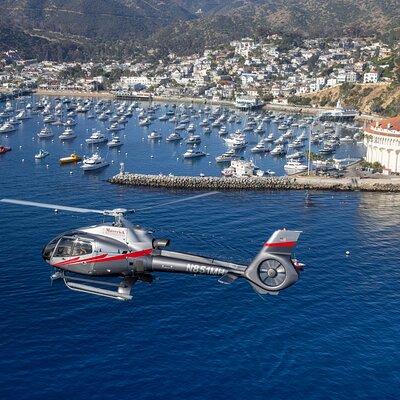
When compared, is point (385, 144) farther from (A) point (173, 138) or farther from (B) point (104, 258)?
(B) point (104, 258)

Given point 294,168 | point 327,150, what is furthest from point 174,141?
point 294,168

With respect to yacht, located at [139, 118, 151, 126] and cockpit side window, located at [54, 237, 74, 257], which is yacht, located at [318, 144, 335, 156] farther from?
cockpit side window, located at [54, 237, 74, 257]

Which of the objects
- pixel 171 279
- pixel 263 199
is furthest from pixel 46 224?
pixel 263 199

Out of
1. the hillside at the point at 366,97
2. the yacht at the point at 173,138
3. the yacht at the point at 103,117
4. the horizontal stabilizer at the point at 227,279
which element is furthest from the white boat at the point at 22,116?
the horizontal stabilizer at the point at 227,279

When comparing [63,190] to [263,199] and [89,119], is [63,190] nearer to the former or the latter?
[263,199]

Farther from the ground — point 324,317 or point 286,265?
point 286,265

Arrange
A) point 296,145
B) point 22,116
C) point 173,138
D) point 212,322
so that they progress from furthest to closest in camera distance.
Result: point 22,116
point 173,138
point 296,145
point 212,322

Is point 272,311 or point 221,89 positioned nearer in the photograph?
point 272,311

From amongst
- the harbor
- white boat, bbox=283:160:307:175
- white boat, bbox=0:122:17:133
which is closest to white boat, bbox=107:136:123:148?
the harbor
